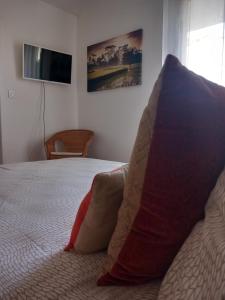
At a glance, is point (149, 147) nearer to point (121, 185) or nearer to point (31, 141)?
point (121, 185)

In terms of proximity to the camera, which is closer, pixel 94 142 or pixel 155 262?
pixel 155 262

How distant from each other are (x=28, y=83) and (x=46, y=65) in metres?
0.34

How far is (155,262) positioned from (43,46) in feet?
10.9

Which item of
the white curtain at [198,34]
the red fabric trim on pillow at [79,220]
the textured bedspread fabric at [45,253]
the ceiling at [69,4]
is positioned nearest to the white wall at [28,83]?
the ceiling at [69,4]

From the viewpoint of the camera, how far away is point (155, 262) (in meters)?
0.53

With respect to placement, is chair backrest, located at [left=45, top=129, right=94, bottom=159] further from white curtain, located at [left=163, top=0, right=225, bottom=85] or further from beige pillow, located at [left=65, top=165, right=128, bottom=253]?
beige pillow, located at [left=65, top=165, right=128, bottom=253]

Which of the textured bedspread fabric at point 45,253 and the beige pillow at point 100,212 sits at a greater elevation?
the beige pillow at point 100,212

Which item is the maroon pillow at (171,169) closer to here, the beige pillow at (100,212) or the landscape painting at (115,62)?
the beige pillow at (100,212)

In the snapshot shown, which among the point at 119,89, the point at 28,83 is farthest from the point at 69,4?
the point at 119,89

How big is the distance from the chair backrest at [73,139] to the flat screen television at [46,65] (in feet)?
2.40

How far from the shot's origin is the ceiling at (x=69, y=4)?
3.21 meters

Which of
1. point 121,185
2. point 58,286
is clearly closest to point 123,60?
point 121,185

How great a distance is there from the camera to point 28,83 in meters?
3.14

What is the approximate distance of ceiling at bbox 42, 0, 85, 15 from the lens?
3207 millimetres
